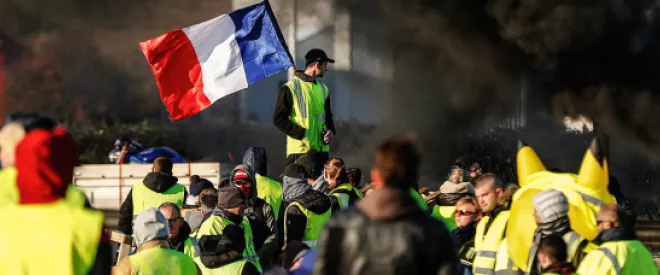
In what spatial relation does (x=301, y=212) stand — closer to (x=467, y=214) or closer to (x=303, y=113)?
(x=467, y=214)

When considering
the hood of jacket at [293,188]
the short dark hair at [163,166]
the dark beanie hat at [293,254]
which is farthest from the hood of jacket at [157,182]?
the dark beanie hat at [293,254]

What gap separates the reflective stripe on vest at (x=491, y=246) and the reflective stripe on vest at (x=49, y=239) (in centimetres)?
343

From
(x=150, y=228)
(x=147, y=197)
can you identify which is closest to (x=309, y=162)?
(x=147, y=197)

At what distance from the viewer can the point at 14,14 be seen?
26.4 metres

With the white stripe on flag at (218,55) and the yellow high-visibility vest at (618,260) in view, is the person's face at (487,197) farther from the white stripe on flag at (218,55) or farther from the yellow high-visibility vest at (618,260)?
the white stripe on flag at (218,55)

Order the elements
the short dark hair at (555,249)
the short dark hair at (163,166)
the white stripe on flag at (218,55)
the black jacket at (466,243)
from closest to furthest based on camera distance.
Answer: the short dark hair at (555,249) < the black jacket at (466,243) < the short dark hair at (163,166) < the white stripe on flag at (218,55)

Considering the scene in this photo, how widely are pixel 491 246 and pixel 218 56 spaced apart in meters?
4.89

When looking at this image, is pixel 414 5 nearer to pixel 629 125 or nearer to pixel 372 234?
pixel 629 125

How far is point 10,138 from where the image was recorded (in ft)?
22.3

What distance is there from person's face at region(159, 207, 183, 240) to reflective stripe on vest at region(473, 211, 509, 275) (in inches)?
82.9

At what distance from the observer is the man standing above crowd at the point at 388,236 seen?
5730 millimetres

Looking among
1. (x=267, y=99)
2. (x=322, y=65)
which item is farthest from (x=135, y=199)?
(x=267, y=99)

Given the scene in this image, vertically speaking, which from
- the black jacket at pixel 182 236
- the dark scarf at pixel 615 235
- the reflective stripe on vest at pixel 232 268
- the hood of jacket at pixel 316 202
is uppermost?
the hood of jacket at pixel 316 202

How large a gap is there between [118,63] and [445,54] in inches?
298
